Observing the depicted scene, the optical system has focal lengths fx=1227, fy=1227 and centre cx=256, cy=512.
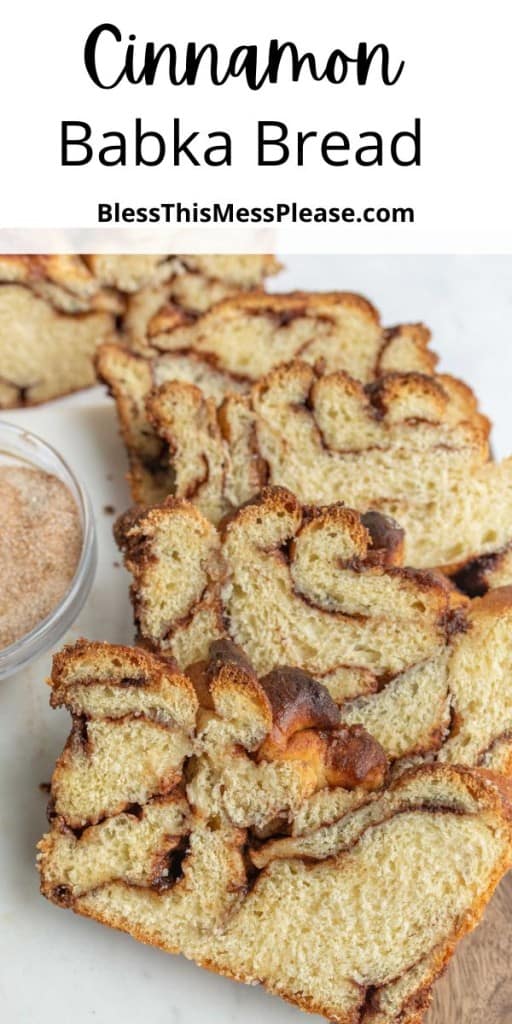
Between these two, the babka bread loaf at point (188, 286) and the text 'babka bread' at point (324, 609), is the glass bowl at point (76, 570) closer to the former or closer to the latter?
the text 'babka bread' at point (324, 609)

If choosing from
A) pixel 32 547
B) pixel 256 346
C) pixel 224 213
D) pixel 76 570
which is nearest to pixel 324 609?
pixel 76 570

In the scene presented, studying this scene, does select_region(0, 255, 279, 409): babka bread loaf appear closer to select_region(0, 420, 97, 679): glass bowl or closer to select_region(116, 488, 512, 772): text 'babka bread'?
select_region(0, 420, 97, 679): glass bowl

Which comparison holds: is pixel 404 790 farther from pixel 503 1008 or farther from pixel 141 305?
pixel 141 305

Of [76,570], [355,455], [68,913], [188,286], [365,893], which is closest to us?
[365,893]

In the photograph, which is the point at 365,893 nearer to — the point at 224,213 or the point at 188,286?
the point at 188,286

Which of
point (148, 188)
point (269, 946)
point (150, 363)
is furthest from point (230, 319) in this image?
point (269, 946)

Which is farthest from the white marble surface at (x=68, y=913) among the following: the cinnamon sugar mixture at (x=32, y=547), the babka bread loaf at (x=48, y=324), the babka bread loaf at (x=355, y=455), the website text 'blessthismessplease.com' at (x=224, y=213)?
the website text 'blessthismessplease.com' at (x=224, y=213)

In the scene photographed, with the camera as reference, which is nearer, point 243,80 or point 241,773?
point 241,773

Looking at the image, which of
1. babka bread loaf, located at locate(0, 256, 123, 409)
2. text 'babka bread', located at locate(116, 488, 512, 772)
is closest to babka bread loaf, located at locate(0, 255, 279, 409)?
babka bread loaf, located at locate(0, 256, 123, 409)
